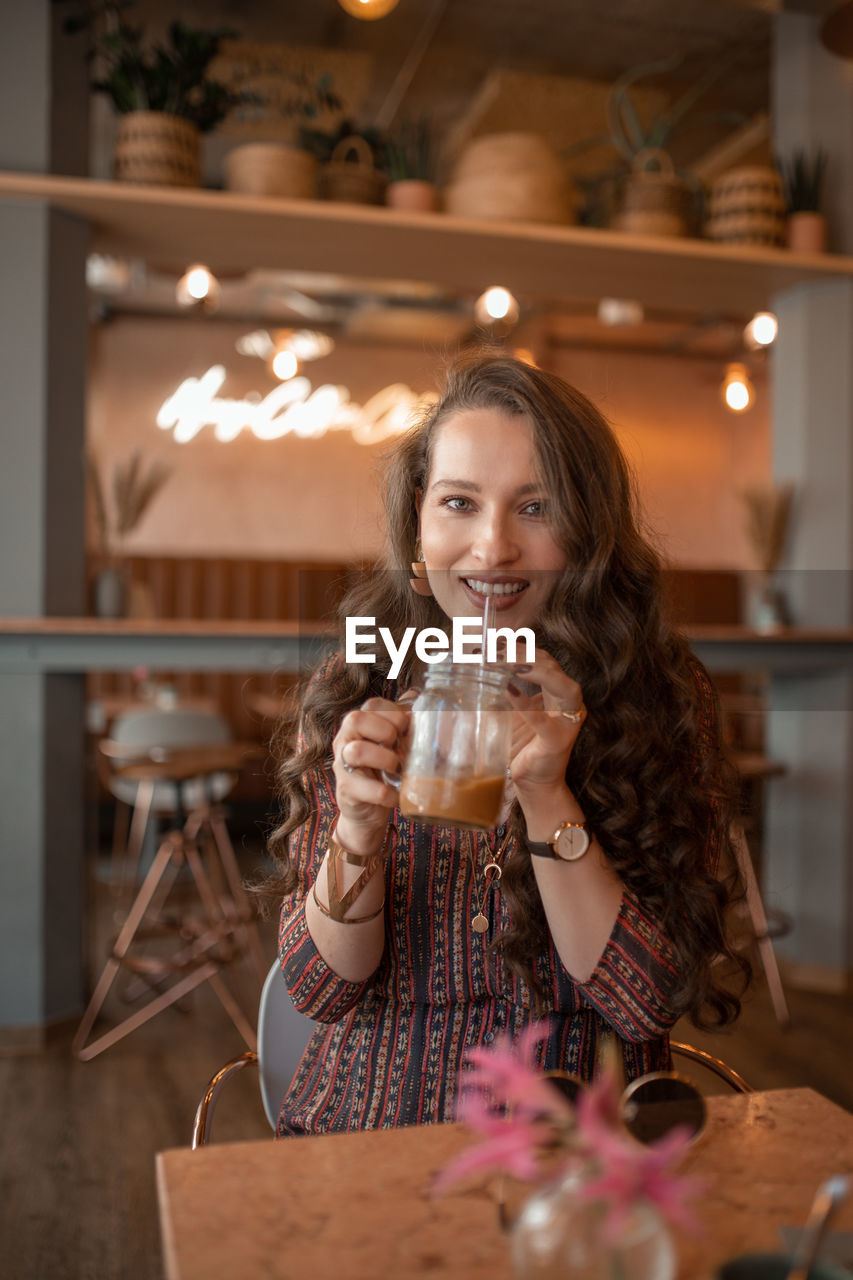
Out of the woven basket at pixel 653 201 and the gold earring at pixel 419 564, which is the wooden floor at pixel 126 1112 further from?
the woven basket at pixel 653 201

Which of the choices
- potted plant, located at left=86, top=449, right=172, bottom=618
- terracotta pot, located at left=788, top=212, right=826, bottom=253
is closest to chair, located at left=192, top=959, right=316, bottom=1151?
potted plant, located at left=86, top=449, right=172, bottom=618

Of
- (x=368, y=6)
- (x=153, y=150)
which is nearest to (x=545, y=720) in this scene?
(x=368, y=6)

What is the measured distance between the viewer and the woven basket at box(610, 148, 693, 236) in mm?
3865

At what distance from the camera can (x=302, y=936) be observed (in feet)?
4.07

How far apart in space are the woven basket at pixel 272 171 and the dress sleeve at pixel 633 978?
302cm

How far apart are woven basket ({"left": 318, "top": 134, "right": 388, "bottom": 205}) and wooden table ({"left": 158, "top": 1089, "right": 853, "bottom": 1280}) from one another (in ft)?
11.0

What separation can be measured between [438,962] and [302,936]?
0.16m

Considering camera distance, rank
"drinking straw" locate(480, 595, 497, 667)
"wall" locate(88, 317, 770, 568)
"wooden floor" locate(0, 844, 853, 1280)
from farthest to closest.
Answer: "wall" locate(88, 317, 770, 568) → "wooden floor" locate(0, 844, 853, 1280) → "drinking straw" locate(480, 595, 497, 667)

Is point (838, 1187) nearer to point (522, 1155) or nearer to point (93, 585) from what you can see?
point (522, 1155)

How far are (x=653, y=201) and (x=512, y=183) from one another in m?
0.53

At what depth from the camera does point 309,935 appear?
123cm

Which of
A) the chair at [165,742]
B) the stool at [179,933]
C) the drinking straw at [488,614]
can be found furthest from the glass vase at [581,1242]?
the chair at [165,742]

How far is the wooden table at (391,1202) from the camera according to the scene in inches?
28.5

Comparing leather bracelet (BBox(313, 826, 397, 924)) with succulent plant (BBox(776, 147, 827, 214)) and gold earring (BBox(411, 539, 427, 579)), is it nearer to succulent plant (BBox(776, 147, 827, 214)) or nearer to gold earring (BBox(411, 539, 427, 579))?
gold earring (BBox(411, 539, 427, 579))
